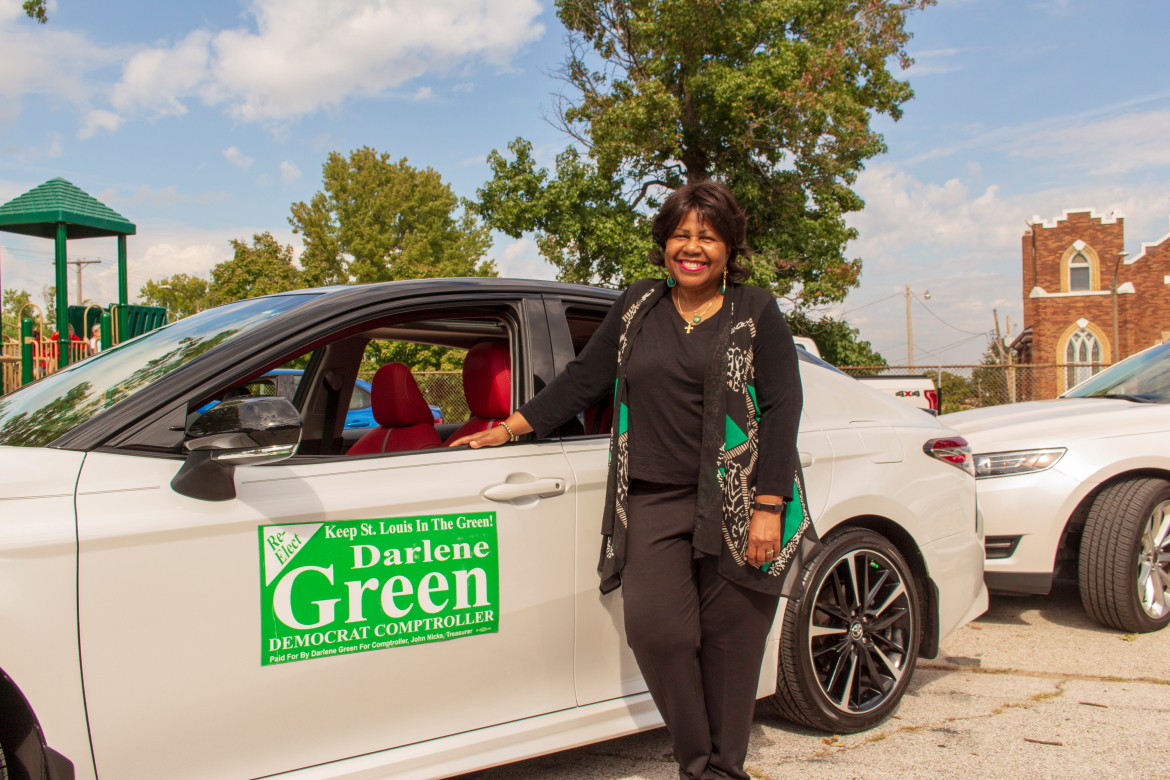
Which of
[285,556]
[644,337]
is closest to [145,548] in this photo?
[285,556]

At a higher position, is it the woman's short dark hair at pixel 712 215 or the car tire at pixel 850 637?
the woman's short dark hair at pixel 712 215

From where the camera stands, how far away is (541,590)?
2512mm

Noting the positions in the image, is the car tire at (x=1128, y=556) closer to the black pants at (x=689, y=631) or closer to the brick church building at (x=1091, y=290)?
the black pants at (x=689, y=631)

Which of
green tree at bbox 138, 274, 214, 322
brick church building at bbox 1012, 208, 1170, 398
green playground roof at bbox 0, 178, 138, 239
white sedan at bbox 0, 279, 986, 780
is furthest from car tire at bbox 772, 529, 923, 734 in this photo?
green tree at bbox 138, 274, 214, 322

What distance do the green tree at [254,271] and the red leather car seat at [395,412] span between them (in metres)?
30.7

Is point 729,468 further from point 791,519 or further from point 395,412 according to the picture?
point 395,412

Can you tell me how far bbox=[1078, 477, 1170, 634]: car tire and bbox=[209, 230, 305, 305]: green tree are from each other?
31.0 metres

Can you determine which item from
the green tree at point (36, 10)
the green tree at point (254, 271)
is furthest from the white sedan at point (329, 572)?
the green tree at point (254, 271)

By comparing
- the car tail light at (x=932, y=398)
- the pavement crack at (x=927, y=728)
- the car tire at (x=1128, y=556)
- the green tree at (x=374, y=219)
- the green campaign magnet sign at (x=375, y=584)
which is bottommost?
the pavement crack at (x=927, y=728)

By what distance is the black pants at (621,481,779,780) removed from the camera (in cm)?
240

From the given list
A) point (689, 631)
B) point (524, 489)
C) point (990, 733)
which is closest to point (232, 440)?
point (524, 489)

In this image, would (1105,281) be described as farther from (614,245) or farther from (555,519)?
(555,519)

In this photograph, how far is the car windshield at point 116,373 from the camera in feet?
7.29

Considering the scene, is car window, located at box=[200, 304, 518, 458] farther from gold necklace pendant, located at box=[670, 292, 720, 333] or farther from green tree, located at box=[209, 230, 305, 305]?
green tree, located at box=[209, 230, 305, 305]
